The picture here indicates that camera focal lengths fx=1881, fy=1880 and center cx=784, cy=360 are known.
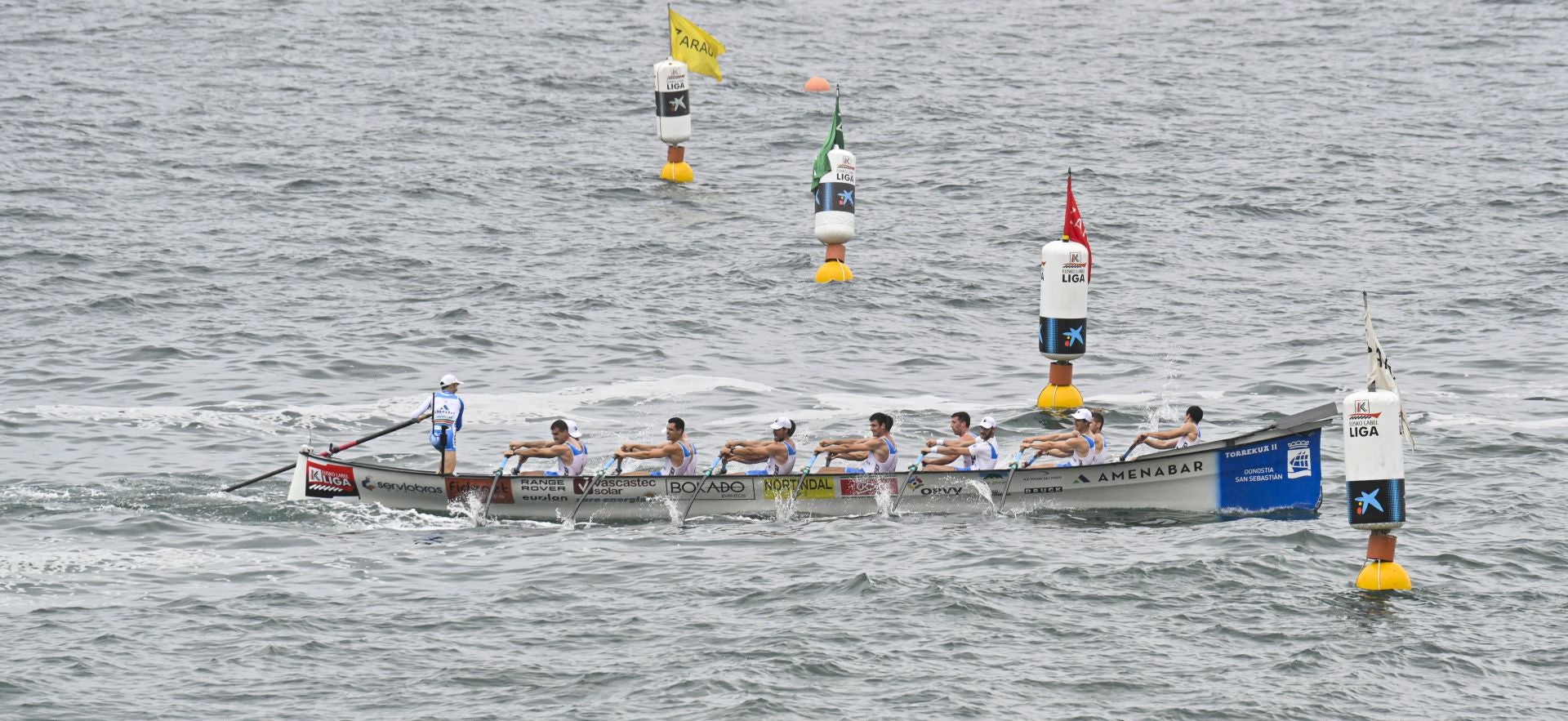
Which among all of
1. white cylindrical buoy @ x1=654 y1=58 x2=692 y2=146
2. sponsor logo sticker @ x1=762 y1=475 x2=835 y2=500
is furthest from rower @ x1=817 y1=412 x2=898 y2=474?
white cylindrical buoy @ x1=654 y1=58 x2=692 y2=146

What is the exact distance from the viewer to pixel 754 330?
137ft

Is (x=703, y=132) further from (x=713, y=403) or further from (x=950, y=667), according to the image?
(x=950, y=667)

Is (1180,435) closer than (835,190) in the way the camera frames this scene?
Yes

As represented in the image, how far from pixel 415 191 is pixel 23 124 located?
1437 cm

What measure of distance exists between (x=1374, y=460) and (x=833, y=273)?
23.4 metres

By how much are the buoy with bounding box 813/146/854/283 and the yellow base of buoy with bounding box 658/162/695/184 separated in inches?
478

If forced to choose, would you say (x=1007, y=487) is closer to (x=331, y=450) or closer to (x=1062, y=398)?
(x=1062, y=398)

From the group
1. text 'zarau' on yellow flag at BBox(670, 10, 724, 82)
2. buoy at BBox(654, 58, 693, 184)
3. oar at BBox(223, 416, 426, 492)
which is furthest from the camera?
text 'zarau' on yellow flag at BBox(670, 10, 724, 82)

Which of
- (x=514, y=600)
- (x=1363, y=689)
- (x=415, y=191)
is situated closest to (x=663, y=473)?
(x=514, y=600)

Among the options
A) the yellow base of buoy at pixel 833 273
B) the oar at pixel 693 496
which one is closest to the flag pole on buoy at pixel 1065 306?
the oar at pixel 693 496

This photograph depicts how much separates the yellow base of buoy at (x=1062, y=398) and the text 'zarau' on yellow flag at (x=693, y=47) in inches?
800

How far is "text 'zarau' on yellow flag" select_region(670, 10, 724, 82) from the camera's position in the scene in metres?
52.5

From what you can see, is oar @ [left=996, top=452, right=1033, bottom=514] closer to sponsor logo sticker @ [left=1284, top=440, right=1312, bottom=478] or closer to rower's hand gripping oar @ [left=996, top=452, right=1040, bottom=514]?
rower's hand gripping oar @ [left=996, top=452, right=1040, bottom=514]

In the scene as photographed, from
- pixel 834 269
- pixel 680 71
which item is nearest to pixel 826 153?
pixel 834 269
